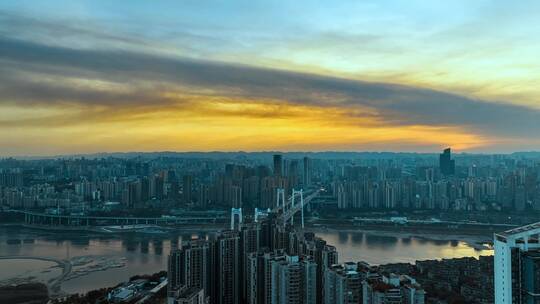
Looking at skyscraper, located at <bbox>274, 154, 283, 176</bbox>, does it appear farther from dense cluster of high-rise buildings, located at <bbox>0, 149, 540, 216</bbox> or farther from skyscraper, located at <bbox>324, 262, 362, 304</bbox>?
skyscraper, located at <bbox>324, 262, 362, 304</bbox>

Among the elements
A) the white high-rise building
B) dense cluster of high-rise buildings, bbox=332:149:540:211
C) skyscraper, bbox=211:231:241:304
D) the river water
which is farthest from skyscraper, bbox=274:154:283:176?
the white high-rise building

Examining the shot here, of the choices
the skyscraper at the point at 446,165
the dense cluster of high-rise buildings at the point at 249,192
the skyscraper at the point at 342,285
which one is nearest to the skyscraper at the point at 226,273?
the skyscraper at the point at 342,285

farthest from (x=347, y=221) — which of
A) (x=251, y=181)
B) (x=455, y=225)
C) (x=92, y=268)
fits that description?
(x=92, y=268)

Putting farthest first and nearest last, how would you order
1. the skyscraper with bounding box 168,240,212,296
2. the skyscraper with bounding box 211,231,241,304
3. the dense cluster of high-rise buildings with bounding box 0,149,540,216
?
the dense cluster of high-rise buildings with bounding box 0,149,540,216
the skyscraper with bounding box 211,231,241,304
the skyscraper with bounding box 168,240,212,296

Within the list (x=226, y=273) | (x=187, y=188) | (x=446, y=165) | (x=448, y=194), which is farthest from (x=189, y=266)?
(x=446, y=165)

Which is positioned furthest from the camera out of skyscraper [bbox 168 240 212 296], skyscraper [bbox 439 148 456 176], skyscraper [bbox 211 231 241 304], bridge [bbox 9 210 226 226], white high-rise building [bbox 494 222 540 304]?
skyscraper [bbox 439 148 456 176]

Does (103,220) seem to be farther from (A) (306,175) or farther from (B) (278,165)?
(A) (306,175)

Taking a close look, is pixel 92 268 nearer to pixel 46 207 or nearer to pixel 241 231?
pixel 241 231
